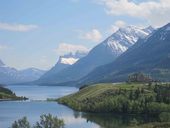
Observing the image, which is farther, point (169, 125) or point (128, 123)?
point (128, 123)

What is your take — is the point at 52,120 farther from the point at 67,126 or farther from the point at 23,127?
the point at 67,126

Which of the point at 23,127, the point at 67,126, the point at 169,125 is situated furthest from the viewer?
the point at 67,126

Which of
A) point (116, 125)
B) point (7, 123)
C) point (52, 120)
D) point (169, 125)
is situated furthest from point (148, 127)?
point (7, 123)

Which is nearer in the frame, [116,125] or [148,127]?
[148,127]

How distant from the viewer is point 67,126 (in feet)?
636

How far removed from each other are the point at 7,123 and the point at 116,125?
42.7 metres

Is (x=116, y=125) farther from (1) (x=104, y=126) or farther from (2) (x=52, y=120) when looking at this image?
(2) (x=52, y=120)

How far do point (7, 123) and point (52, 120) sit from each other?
209ft

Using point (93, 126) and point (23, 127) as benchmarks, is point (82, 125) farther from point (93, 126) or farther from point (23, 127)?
point (23, 127)

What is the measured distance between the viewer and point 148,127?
170 meters

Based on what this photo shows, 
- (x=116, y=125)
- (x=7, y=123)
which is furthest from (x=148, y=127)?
(x=7, y=123)

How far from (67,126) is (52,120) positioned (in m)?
56.2

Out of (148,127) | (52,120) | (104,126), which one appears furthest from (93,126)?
(52,120)

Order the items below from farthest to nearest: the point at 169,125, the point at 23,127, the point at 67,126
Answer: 1. the point at 67,126
2. the point at 169,125
3. the point at 23,127
